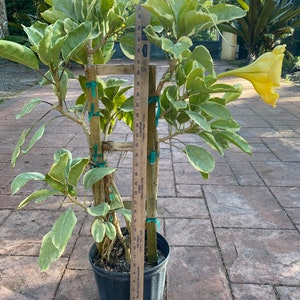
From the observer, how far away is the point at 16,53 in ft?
3.49

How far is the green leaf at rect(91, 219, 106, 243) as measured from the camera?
4.14 feet

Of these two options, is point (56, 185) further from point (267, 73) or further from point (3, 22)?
point (3, 22)

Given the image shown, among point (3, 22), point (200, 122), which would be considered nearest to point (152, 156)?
point (200, 122)

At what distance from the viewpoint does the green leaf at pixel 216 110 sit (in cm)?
120

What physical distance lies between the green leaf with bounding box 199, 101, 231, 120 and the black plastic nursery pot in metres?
0.65

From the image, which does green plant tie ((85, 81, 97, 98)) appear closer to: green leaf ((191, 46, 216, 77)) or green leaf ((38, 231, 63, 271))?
green leaf ((191, 46, 216, 77))

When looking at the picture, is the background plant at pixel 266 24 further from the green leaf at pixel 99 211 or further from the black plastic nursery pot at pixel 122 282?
the green leaf at pixel 99 211

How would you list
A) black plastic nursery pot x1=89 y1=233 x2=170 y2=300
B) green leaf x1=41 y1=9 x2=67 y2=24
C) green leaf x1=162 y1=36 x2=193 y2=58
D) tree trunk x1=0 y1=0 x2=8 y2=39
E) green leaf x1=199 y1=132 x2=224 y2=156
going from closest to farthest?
green leaf x1=162 y1=36 x2=193 y2=58, green leaf x1=41 y1=9 x2=67 y2=24, green leaf x1=199 y1=132 x2=224 y2=156, black plastic nursery pot x1=89 y1=233 x2=170 y2=300, tree trunk x1=0 y1=0 x2=8 y2=39

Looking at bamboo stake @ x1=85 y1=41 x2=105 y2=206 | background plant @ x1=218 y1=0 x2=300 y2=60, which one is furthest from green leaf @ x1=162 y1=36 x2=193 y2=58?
background plant @ x1=218 y1=0 x2=300 y2=60

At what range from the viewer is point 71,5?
3.95ft

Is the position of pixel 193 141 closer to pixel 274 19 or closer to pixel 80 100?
pixel 80 100

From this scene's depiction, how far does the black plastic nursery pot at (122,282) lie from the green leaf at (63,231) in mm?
340

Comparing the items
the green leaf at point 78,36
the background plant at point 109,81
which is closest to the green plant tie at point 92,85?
the background plant at point 109,81

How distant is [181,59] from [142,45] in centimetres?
13
